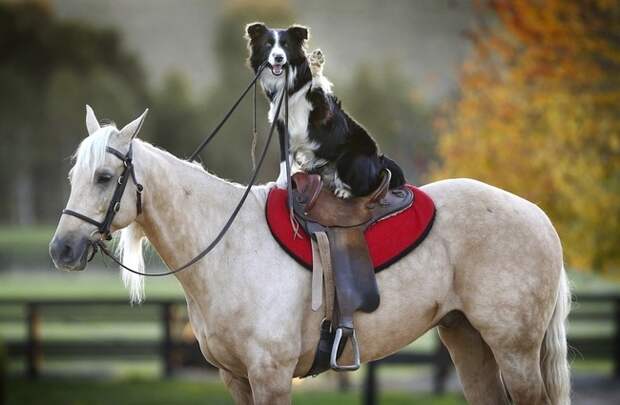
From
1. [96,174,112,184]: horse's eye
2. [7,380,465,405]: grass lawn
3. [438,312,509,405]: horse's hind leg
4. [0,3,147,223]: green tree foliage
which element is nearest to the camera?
[96,174,112,184]: horse's eye

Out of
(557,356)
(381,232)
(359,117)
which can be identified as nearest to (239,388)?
(381,232)

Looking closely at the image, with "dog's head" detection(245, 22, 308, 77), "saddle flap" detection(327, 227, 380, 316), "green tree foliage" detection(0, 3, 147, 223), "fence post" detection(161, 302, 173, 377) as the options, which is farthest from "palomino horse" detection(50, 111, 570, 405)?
"green tree foliage" detection(0, 3, 147, 223)

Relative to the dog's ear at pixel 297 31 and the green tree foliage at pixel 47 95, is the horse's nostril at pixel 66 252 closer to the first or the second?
the dog's ear at pixel 297 31

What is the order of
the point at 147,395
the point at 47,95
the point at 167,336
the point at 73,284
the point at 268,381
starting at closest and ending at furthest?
the point at 268,381 < the point at 147,395 < the point at 167,336 < the point at 73,284 < the point at 47,95

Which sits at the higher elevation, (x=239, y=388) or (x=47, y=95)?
(x=239, y=388)

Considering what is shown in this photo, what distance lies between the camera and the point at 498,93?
12.0 meters

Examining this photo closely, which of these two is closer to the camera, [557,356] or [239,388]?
[239,388]

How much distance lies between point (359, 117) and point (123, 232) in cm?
4204

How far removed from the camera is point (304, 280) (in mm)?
4801

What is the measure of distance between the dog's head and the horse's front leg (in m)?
1.65

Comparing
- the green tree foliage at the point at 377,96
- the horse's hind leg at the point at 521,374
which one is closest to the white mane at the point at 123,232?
the horse's hind leg at the point at 521,374

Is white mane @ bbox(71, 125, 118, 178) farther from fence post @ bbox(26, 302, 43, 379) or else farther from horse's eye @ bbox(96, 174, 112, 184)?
fence post @ bbox(26, 302, 43, 379)

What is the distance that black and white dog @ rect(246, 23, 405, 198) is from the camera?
4898mm

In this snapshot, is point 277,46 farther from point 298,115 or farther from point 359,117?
point 359,117
